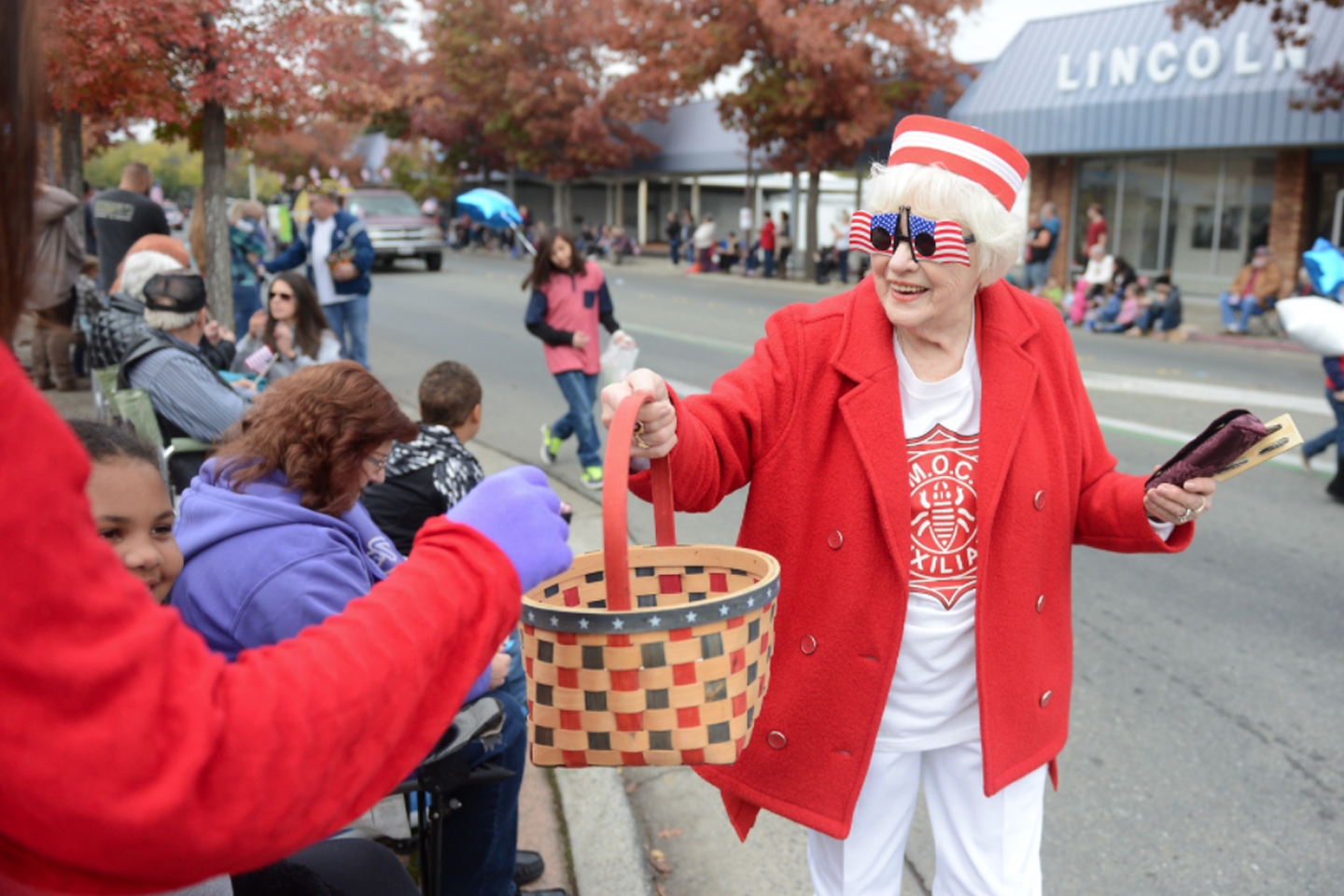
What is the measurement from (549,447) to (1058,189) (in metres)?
19.4

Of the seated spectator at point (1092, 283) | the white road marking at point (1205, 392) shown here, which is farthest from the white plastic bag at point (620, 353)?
the seated spectator at point (1092, 283)

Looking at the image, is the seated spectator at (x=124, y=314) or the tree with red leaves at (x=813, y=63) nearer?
the seated spectator at (x=124, y=314)

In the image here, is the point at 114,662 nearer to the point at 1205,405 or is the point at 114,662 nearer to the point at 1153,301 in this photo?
the point at 1205,405

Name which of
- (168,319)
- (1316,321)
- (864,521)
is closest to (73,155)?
(168,319)

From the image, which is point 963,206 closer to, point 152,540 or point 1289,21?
point 152,540

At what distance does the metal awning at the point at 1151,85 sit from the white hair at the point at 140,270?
60.9 ft

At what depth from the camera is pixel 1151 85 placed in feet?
67.8

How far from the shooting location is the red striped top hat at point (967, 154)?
213 cm

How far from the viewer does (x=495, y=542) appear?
1.12 meters

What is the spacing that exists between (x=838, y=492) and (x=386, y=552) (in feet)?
3.91

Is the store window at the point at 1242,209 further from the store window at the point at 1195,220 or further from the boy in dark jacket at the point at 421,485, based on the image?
the boy in dark jacket at the point at 421,485

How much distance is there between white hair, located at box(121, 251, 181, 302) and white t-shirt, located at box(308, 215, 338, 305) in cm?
455

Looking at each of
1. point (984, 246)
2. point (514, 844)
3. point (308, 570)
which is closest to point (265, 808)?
point (308, 570)

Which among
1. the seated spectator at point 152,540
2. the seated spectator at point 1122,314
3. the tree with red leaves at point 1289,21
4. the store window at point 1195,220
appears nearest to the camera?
the seated spectator at point 152,540
